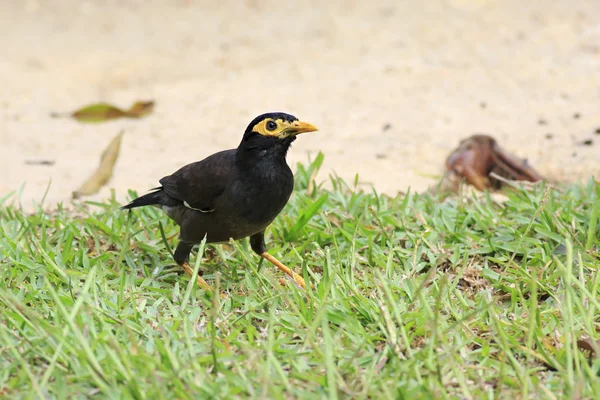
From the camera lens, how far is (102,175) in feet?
17.0

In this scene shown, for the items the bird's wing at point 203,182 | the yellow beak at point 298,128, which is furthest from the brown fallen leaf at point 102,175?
the yellow beak at point 298,128

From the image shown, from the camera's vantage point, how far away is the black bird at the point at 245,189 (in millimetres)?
3582

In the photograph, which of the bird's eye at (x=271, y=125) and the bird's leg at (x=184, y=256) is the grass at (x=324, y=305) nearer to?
the bird's leg at (x=184, y=256)

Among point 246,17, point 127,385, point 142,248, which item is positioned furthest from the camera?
point 246,17

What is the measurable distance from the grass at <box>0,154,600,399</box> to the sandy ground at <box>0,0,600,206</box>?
1010mm

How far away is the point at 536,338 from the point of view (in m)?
2.93

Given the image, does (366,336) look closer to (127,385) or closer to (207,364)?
(207,364)

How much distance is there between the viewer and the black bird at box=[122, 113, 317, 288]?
3582 mm

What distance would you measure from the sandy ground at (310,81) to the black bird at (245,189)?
4.61ft

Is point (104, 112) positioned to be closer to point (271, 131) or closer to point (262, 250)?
point (262, 250)

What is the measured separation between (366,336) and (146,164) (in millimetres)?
3091

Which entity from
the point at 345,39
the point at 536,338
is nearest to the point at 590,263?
the point at 536,338

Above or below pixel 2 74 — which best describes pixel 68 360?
below

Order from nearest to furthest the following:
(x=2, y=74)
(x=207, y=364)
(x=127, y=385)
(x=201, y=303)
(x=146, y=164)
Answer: (x=127, y=385), (x=207, y=364), (x=201, y=303), (x=146, y=164), (x=2, y=74)
